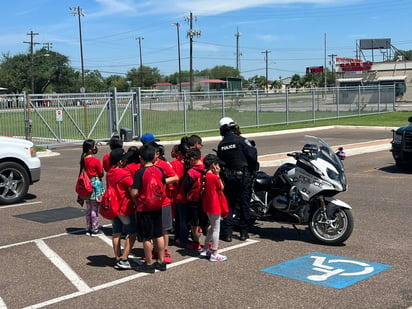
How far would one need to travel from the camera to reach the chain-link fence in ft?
68.4

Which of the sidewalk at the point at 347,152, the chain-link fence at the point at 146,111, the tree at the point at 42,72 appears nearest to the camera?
the sidewalk at the point at 347,152

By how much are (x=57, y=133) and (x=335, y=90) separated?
1897 centimetres

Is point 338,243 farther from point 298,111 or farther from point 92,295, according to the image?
point 298,111

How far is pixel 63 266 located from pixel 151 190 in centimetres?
150

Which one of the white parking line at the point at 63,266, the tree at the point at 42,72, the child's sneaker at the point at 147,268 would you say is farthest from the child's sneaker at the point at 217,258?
the tree at the point at 42,72

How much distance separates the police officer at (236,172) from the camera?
681cm

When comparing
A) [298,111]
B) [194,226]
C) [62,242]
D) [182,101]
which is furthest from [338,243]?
[298,111]

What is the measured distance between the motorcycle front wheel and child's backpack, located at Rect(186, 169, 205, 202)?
155cm

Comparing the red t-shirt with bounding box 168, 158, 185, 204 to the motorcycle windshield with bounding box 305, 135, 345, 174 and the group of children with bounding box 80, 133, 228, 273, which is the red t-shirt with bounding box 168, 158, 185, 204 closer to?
the group of children with bounding box 80, 133, 228, 273

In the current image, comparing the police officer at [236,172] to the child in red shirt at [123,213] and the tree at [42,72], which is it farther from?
the tree at [42,72]

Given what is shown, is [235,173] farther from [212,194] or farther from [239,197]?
[212,194]

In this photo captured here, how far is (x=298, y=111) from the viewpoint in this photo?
3177 cm

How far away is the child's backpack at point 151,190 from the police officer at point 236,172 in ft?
5.13

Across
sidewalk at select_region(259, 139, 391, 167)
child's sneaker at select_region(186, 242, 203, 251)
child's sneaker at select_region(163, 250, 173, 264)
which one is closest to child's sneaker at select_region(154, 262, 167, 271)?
child's sneaker at select_region(163, 250, 173, 264)
